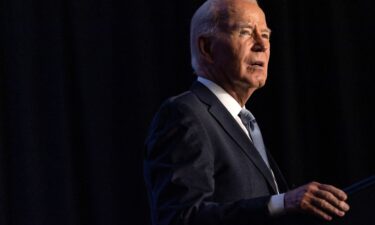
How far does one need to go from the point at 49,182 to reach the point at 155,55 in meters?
0.69

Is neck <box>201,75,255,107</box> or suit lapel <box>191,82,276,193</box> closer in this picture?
suit lapel <box>191,82,276,193</box>

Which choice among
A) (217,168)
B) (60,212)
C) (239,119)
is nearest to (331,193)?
(217,168)

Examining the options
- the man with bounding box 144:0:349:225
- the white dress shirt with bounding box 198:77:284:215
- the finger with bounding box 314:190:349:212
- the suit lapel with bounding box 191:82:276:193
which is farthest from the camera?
the white dress shirt with bounding box 198:77:284:215

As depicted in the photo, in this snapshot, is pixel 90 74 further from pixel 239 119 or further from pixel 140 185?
pixel 239 119

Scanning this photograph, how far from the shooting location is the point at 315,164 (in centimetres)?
287

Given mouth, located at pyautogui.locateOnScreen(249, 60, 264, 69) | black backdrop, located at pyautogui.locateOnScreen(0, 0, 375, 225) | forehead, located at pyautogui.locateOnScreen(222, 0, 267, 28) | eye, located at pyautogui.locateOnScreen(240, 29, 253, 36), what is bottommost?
black backdrop, located at pyautogui.locateOnScreen(0, 0, 375, 225)

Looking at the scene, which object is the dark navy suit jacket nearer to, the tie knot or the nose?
the tie knot

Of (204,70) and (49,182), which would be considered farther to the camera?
(49,182)

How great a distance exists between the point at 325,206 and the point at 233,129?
18.6 inches

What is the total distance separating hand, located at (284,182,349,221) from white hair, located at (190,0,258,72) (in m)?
0.63

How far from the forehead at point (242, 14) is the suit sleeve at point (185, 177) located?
34cm

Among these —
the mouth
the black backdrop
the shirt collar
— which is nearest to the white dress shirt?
the shirt collar

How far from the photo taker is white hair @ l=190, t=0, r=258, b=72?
170 centimetres

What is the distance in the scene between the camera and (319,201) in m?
1.11
